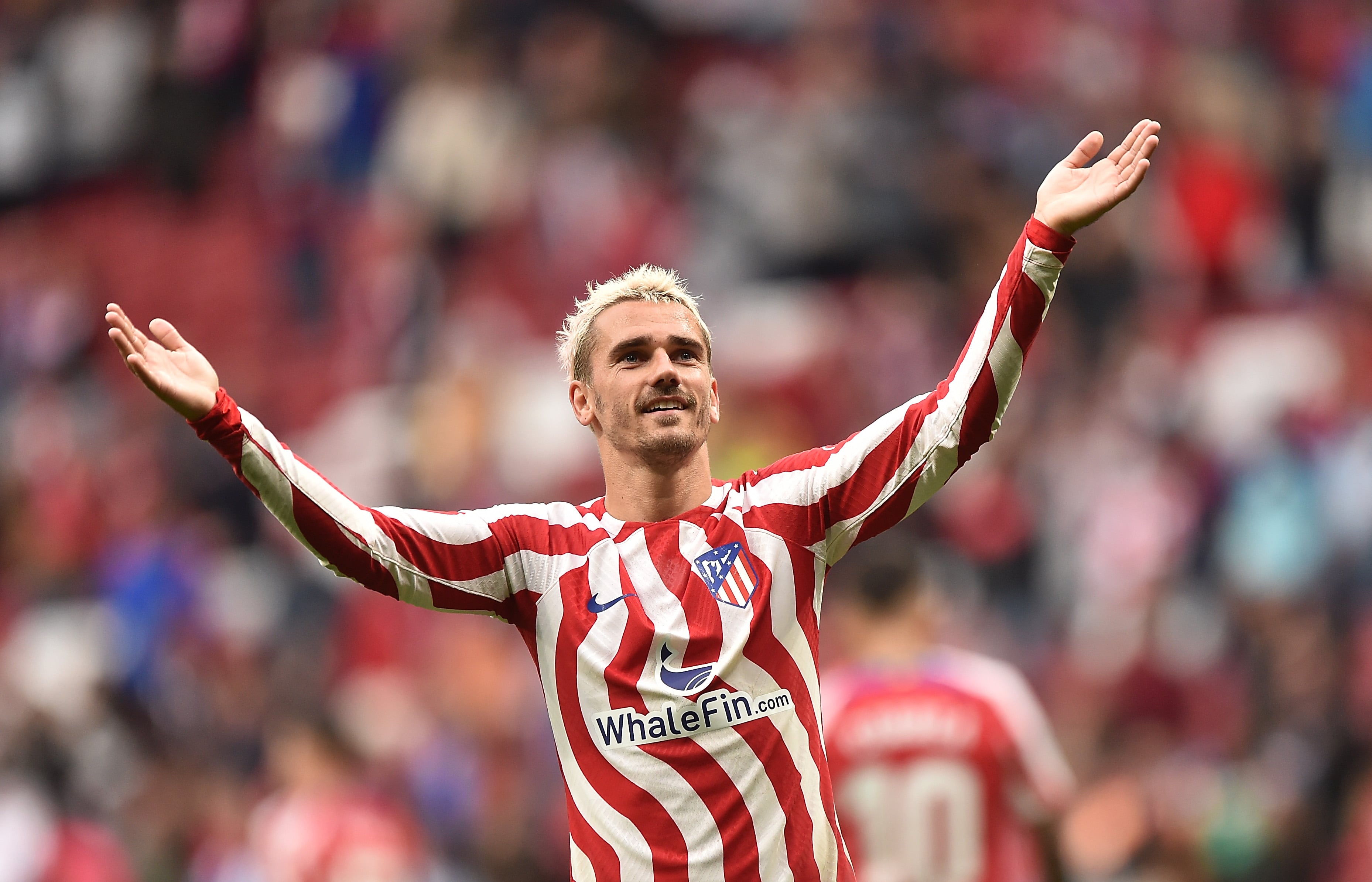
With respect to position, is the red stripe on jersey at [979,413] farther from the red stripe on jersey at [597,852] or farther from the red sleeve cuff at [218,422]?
the red sleeve cuff at [218,422]

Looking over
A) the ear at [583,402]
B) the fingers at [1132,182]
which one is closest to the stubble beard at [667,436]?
the ear at [583,402]

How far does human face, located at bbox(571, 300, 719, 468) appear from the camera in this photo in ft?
15.0

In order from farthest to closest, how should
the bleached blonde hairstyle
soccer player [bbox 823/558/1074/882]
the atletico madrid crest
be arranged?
1. soccer player [bbox 823/558/1074/882]
2. the bleached blonde hairstyle
3. the atletico madrid crest

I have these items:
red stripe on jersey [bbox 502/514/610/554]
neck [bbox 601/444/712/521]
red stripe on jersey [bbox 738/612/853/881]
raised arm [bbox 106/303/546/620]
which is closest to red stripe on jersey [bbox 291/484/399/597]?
raised arm [bbox 106/303/546/620]

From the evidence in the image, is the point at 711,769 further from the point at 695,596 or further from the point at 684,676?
the point at 695,596

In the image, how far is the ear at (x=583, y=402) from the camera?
15.7 ft

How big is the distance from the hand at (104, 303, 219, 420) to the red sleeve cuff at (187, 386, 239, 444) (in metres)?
0.01

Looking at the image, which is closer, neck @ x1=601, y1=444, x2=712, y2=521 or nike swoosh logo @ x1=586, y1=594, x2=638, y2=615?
nike swoosh logo @ x1=586, y1=594, x2=638, y2=615

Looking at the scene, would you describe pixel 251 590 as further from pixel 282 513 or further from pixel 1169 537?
pixel 282 513

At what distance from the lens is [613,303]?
4.74 metres

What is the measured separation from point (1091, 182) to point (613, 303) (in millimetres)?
1193

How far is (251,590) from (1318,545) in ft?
22.6

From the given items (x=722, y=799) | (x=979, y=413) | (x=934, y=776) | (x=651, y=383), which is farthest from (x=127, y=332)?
(x=934, y=776)

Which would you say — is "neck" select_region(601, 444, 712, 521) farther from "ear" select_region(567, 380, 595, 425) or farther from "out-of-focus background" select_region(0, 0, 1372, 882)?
"out-of-focus background" select_region(0, 0, 1372, 882)
